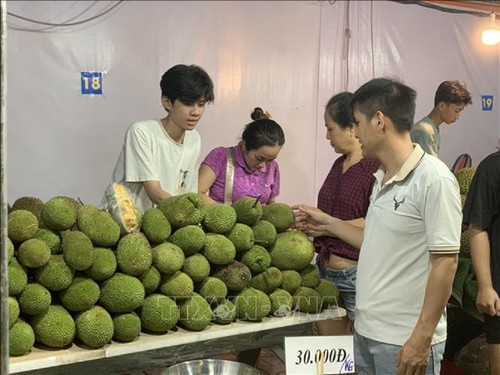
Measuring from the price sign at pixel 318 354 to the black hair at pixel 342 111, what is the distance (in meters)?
0.80

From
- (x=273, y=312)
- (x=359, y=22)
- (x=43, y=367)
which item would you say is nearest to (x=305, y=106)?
(x=359, y=22)

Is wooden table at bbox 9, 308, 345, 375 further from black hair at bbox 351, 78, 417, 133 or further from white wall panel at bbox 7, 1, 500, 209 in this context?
white wall panel at bbox 7, 1, 500, 209

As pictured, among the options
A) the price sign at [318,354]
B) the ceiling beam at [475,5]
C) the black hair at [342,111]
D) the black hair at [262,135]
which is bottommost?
the price sign at [318,354]

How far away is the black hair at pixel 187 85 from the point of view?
2.30 meters

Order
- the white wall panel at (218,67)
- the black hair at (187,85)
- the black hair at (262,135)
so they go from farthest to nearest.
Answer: the white wall panel at (218,67)
the black hair at (262,135)
the black hair at (187,85)

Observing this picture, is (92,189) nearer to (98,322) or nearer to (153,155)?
(153,155)

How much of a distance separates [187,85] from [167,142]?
235mm

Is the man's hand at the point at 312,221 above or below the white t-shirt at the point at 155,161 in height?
below

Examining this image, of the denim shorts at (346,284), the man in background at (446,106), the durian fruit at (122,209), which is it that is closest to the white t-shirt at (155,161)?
the durian fruit at (122,209)

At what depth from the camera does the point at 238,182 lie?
270 cm

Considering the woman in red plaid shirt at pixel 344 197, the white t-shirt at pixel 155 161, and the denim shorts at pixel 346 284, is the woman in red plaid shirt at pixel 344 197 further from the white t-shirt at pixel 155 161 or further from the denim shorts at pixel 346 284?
the white t-shirt at pixel 155 161

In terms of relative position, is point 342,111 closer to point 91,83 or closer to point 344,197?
point 344,197

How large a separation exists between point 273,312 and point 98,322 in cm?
53

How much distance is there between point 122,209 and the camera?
66.7 inches
